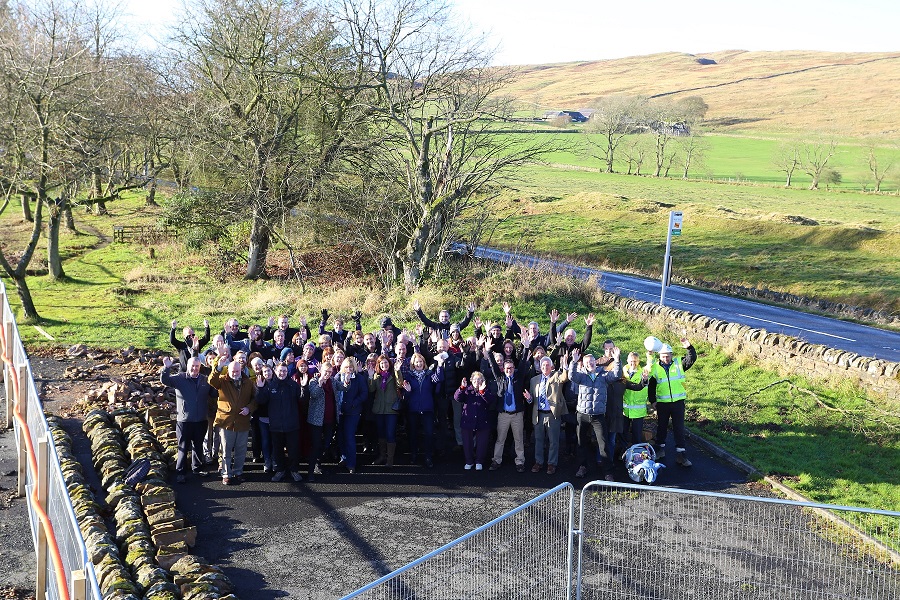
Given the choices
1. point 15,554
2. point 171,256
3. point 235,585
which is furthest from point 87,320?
point 235,585

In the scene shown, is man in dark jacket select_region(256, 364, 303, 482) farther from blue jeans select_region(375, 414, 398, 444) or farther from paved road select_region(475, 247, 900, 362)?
paved road select_region(475, 247, 900, 362)

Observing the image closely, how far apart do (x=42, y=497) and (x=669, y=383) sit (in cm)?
849

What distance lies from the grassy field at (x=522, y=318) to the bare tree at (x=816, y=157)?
54908mm

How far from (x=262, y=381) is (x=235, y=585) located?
333 centimetres

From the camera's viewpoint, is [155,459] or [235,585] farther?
[155,459]

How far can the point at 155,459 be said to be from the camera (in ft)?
38.4

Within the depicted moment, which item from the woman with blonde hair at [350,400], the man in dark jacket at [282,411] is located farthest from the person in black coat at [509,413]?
the man in dark jacket at [282,411]

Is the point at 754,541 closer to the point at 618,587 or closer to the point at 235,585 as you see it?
the point at 618,587

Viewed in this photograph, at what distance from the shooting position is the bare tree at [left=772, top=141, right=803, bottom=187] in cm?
7151

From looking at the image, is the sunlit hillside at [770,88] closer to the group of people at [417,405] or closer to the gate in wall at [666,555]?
the group of people at [417,405]

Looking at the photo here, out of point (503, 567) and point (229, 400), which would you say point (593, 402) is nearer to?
point (503, 567)

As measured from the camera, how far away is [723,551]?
9.11m

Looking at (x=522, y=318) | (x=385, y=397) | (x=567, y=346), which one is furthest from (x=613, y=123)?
(x=385, y=397)

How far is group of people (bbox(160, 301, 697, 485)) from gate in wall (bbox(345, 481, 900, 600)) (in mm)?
1910
